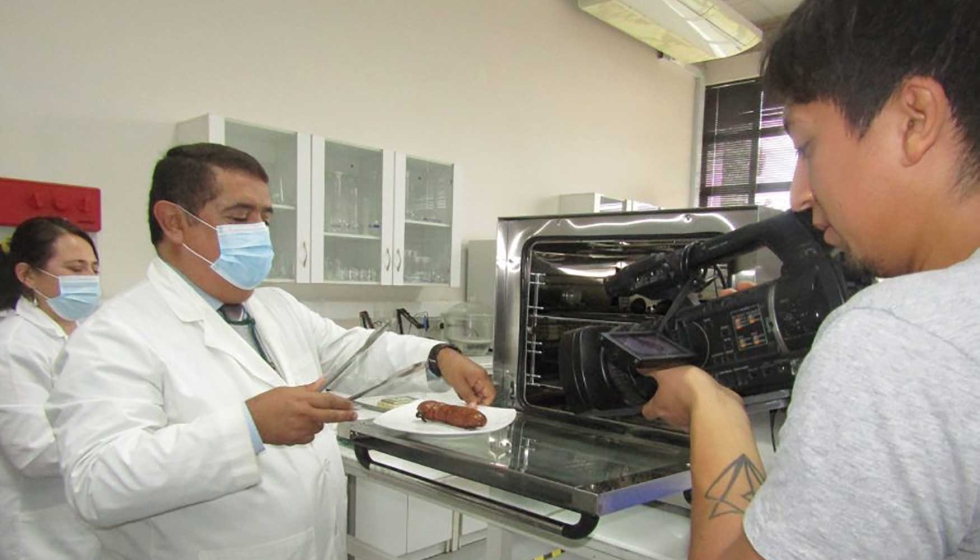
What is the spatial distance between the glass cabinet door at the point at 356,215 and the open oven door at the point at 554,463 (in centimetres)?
168

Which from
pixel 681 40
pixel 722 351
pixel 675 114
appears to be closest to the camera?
pixel 722 351

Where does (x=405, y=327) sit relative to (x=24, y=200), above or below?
below

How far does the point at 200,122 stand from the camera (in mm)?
2475

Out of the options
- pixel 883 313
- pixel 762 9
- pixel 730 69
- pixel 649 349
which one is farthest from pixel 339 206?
pixel 730 69

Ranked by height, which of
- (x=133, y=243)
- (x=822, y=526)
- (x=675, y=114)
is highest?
(x=675, y=114)

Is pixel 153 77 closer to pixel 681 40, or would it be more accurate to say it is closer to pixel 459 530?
pixel 459 530

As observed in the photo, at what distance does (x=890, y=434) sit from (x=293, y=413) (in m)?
0.88

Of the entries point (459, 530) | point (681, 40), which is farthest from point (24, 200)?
point (681, 40)

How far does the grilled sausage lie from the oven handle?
121mm

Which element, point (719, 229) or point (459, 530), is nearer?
point (719, 229)

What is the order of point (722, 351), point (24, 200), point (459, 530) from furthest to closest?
point (459, 530), point (24, 200), point (722, 351)

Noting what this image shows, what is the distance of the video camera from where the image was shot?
32.2 inches

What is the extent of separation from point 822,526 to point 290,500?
3.56ft

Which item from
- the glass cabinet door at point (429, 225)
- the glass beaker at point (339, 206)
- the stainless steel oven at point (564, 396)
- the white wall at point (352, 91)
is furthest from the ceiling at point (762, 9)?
the stainless steel oven at point (564, 396)
